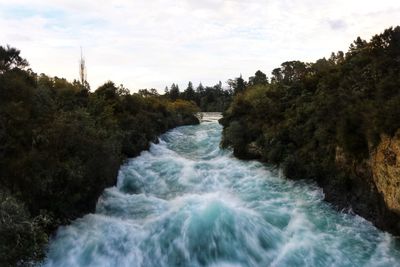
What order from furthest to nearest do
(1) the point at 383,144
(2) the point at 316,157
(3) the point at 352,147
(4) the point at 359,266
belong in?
(2) the point at 316,157
(3) the point at 352,147
(1) the point at 383,144
(4) the point at 359,266

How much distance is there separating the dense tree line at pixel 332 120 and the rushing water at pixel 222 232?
1.41 meters

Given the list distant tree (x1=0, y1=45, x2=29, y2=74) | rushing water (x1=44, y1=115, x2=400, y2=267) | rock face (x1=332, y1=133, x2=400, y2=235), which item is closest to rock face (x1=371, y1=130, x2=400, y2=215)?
rock face (x1=332, y1=133, x2=400, y2=235)

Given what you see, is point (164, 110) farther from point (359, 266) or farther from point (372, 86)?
point (359, 266)

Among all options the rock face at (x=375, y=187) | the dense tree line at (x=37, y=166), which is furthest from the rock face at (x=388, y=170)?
the dense tree line at (x=37, y=166)

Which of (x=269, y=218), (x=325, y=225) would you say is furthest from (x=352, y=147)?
(x=269, y=218)

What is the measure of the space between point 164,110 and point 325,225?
1473 inches

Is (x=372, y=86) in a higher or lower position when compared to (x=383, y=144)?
higher

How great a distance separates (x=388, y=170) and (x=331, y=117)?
201 inches

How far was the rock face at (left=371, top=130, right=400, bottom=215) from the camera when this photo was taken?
1232 cm

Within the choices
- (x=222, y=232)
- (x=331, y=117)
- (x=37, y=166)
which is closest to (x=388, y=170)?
(x=331, y=117)

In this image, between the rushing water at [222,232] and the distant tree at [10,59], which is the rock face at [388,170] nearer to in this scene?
the rushing water at [222,232]

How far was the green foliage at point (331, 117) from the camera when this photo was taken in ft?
46.6

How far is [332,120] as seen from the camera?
17.4m

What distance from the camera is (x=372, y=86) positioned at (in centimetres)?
1631
